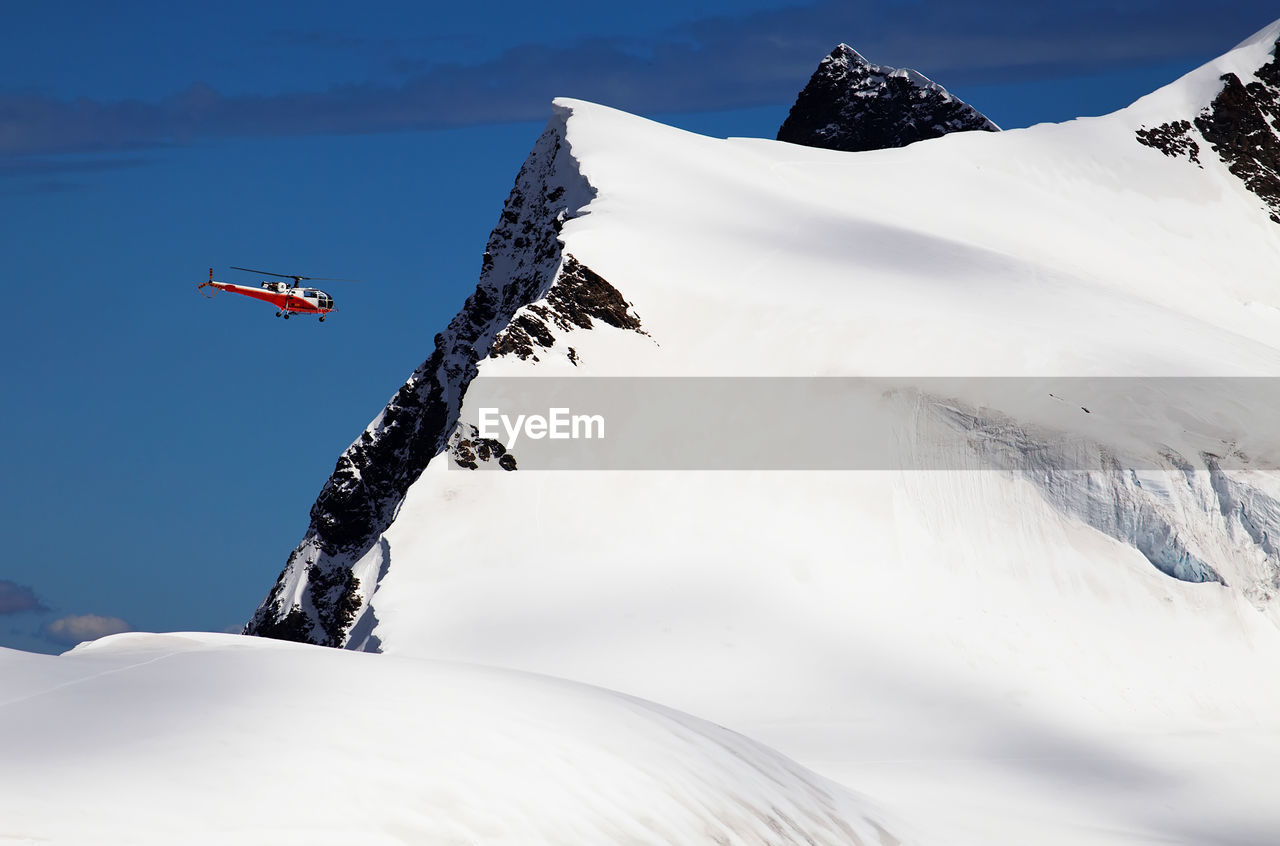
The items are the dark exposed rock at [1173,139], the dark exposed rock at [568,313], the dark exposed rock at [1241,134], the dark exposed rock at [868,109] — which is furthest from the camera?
the dark exposed rock at [868,109]

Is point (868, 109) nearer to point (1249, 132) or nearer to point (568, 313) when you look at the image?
point (1249, 132)

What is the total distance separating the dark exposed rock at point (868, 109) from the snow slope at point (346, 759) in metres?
87.8

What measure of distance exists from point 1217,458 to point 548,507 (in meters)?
17.1

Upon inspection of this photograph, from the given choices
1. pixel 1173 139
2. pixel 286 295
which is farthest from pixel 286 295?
pixel 1173 139

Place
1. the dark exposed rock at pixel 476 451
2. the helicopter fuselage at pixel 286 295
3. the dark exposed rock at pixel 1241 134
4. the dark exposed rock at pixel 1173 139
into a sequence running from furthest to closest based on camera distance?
the dark exposed rock at pixel 1173 139
the dark exposed rock at pixel 1241 134
the helicopter fuselage at pixel 286 295
the dark exposed rock at pixel 476 451

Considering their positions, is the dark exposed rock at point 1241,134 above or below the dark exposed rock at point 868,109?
below

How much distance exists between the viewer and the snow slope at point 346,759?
9.89 meters

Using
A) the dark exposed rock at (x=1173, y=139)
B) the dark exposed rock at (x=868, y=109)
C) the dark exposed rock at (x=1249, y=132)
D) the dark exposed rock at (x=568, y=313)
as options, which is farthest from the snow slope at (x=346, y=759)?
the dark exposed rock at (x=868, y=109)

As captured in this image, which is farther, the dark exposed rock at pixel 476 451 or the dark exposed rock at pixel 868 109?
the dark exposed rock at pixel 868 109

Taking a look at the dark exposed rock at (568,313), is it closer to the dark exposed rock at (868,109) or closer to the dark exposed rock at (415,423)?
the dark exposed rock at (415,423)

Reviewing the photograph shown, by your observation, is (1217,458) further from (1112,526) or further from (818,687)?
(818,687)

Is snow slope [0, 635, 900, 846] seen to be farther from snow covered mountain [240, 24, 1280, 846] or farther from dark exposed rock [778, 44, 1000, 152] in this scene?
dark exposed rock [778, 44, 1000, 152]

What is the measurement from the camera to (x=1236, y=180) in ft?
223

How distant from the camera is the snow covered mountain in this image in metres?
27.9
